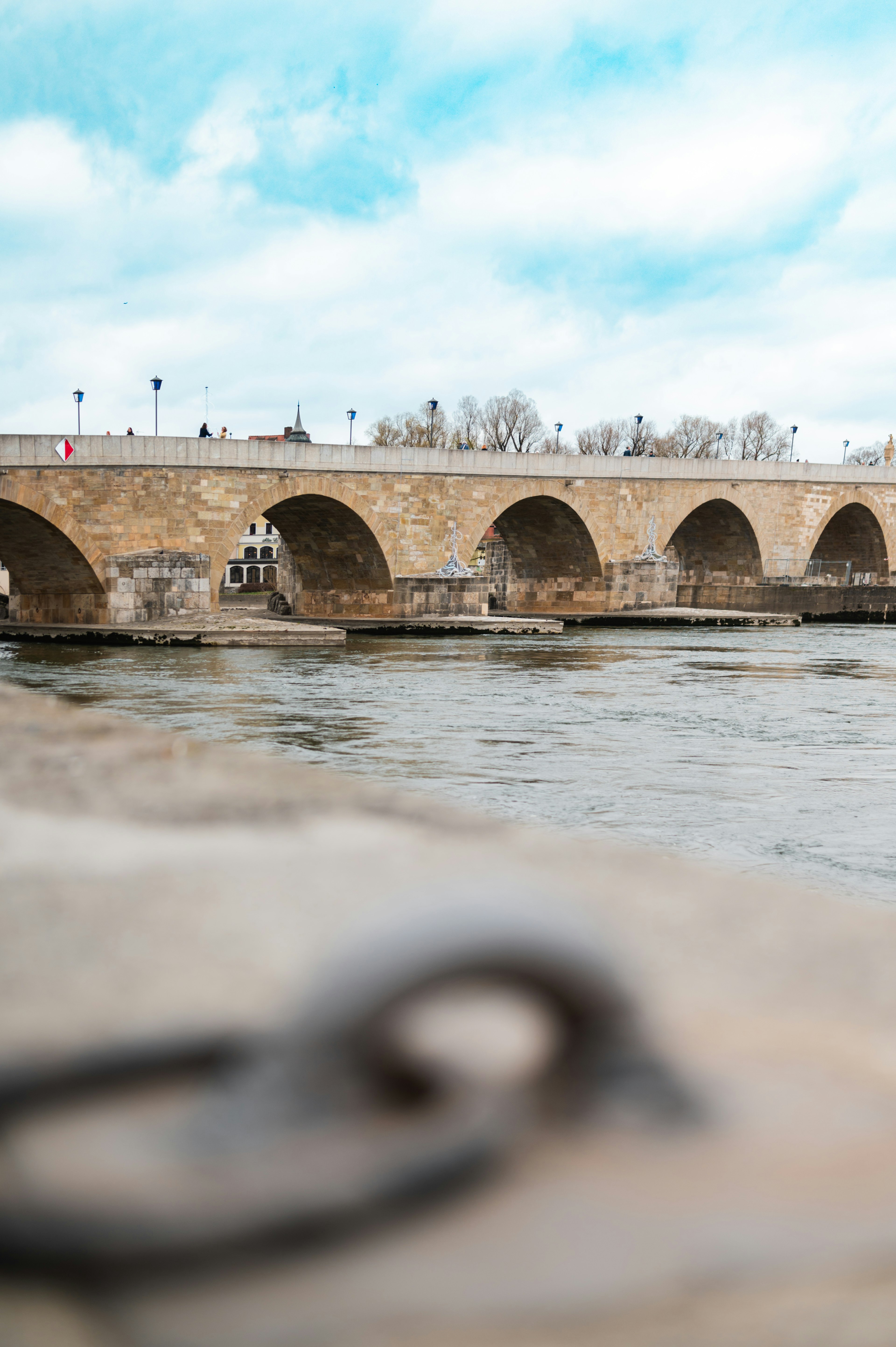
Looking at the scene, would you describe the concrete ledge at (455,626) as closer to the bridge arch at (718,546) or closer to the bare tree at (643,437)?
the bridge arch at (718,546)

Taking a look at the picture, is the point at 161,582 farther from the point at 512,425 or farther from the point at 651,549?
the point at 512,425

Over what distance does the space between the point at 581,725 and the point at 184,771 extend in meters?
5.09

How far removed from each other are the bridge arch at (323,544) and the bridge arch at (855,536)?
1300 centimetres

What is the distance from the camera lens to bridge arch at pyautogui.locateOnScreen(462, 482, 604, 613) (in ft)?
74.9

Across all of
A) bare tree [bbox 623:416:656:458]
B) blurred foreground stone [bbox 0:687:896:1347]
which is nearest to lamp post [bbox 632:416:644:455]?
bare tree [bbox 623:416:656:458]

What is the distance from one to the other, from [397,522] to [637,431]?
114 ft

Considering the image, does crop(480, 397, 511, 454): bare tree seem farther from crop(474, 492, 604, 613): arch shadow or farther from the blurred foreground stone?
the blurred foreground stone

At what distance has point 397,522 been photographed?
2130 centimetres

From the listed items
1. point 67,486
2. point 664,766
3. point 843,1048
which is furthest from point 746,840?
point 67,486

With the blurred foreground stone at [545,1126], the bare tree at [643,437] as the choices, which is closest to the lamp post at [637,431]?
the bare tree at [643,437]

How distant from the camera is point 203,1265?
0.66m

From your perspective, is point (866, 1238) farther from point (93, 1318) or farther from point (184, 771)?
point (184, 771)

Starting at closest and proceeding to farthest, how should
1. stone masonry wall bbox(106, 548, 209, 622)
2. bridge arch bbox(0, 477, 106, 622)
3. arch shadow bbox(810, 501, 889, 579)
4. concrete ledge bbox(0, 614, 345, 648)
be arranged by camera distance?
1. concrete ledge bbox(0, 614, 345, 648)
2. stone masonry wall bbox(106, 548, 209, 622)
3. bridge arch bbox(0, 477, 106, 622)
4. arch shadow bbox(810, 501, 889, 579)

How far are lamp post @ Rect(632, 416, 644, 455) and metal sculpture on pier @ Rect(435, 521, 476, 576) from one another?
10.2m
